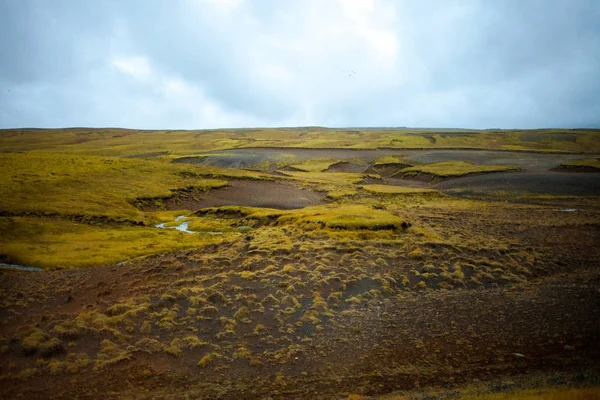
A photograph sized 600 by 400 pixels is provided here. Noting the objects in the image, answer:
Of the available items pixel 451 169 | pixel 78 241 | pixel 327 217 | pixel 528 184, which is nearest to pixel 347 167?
pixel 451 169

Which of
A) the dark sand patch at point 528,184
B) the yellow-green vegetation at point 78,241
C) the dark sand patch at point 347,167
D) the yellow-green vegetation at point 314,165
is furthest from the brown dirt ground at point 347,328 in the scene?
the dark sand patch at point 347,167

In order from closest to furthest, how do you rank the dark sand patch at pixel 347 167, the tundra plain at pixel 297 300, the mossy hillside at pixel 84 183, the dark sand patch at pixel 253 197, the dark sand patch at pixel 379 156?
the tundra plain at pixel 297 300, the mossy hillside at pixel 84 183, the dark sand patch at pixel 253 197, the dark sand patch at pixel 379 156, the dark sand patch at pixel 347 167

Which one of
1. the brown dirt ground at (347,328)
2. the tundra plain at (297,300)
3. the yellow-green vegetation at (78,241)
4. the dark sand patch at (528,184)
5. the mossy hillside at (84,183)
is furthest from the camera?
the dark sand patch at (528,184)

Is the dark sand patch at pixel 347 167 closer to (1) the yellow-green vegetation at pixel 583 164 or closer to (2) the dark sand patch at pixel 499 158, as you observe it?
(2) the dark sand patch at pixel 499 158

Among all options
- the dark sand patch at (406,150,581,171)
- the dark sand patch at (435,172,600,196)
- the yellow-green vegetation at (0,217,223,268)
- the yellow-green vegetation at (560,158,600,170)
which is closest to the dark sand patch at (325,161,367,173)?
the dark sand patch at (406,150,581,171)

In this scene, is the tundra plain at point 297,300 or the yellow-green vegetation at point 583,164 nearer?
the tundra plain at point 297,300

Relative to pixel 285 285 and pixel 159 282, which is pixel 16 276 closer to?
pixel 159 282

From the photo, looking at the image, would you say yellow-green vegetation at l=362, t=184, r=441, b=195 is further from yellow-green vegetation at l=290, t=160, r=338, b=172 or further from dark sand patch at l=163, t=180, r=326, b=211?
yellow-green vegetation at l=290, t=160, r=338, b=172
